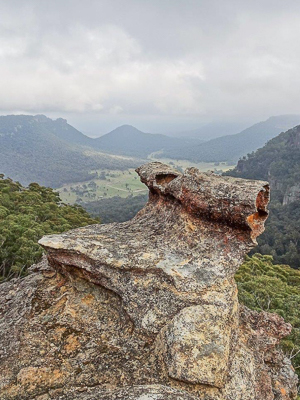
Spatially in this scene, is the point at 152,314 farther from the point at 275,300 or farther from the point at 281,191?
the point at 281,191

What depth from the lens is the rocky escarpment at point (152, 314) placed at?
542cm

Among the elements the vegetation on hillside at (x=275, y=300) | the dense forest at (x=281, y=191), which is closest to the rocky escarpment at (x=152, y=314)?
the vegetation on hillside at (x=275, y=300)

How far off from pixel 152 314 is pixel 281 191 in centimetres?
11687

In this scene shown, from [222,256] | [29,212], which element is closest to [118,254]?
[222,256]

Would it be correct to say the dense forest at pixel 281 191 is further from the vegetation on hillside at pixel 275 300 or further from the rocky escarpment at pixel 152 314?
the rocky escarpment at pixel 152 314

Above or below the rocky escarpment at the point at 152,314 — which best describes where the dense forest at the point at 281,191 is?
below

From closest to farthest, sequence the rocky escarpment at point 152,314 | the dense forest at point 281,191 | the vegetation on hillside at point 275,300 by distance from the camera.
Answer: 1. the rocky escarpment at point 152,314
2. the vegetation on hillside at point 275,300
3. the dense forest at point 281,191

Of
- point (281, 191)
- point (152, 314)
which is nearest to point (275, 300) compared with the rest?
point (152, 314)

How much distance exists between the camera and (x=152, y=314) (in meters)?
6.13

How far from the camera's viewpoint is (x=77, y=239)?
Answer: 24.4ft

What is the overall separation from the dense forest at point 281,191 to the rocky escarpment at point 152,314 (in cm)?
5879

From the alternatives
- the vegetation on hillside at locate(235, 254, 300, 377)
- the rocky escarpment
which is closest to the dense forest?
the vegetation on hillside at locate(235, 254, 300, 377)

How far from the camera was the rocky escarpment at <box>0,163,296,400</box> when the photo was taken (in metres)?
5.42

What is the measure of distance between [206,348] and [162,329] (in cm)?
88
